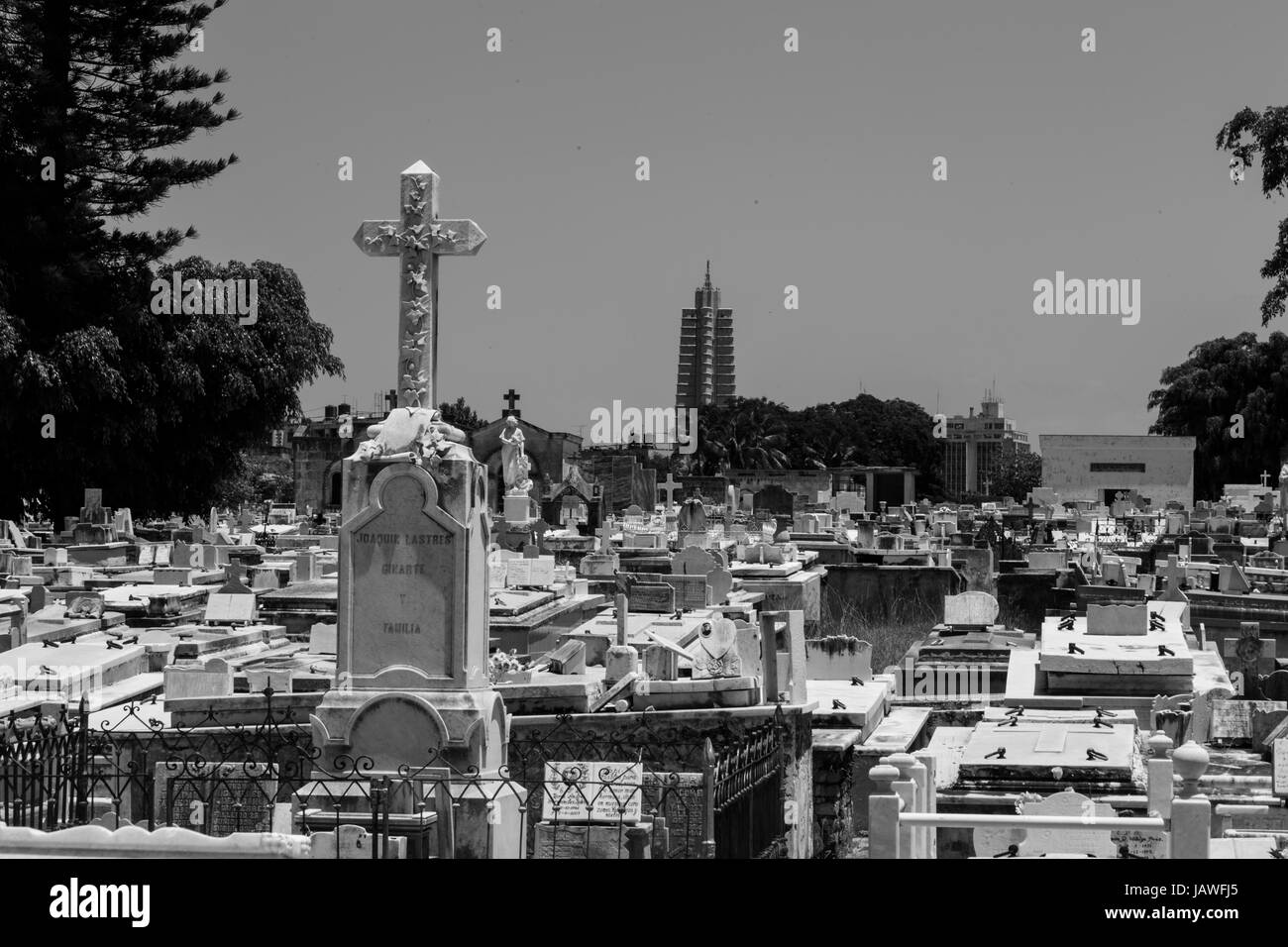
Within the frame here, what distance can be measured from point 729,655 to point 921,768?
157 inches

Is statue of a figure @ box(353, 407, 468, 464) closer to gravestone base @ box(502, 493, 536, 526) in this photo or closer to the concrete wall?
gravestone base @ box(502, 493, 536, 526)

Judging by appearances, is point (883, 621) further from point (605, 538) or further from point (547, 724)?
point (547, 724)

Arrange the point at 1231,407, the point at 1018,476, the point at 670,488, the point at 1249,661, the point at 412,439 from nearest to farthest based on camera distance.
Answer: the point at 412,439 → the point at 1249,661 → the point at 670,488 → the point at 1231,407 → the point at 1018,476

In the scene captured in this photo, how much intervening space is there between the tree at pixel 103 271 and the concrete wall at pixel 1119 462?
44012 mm

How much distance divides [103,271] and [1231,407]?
57474mm

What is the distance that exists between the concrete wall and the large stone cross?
63070 millimetres

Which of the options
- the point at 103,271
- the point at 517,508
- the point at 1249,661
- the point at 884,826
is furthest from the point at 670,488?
the point at 884,826

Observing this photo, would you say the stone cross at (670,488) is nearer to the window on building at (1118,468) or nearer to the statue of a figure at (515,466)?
the statue of a figure at (515,466)

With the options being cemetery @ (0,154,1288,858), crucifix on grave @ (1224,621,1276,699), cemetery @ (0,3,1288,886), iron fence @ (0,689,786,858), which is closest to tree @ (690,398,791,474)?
cemetery @ (0,3,1288,886)

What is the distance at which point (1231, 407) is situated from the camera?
7738 cm

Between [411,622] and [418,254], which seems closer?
[411,622]

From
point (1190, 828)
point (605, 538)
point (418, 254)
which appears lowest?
point (1190, 828)

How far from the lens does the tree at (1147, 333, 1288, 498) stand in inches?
2849
